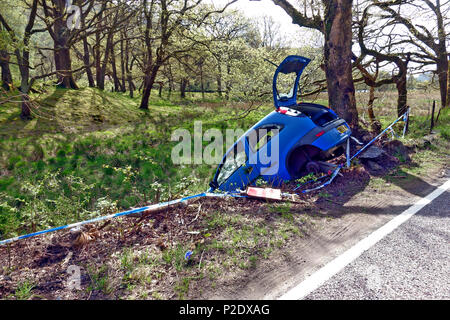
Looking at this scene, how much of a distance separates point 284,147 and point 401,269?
2.98 m

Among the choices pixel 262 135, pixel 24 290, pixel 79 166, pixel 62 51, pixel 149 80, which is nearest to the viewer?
pixel 24 290

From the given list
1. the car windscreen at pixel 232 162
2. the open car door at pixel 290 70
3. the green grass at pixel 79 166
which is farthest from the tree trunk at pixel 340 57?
the green grass at pixel 79 166

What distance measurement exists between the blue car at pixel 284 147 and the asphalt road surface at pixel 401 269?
224 centimetres

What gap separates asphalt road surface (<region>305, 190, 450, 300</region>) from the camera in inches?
91.4

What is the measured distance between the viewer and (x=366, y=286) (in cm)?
241

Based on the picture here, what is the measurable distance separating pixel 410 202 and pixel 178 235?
3.48 metres

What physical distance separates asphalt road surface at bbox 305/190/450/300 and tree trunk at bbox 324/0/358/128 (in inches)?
179

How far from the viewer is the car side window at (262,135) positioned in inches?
218

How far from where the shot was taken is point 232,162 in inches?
234

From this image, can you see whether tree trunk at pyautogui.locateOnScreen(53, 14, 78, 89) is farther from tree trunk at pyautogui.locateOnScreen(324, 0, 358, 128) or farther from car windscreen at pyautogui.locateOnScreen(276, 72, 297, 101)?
tree trunk at pyautogui.locateOnScreen(324, 0, 358, 128)

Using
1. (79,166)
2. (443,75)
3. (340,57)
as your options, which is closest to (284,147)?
(340,57)

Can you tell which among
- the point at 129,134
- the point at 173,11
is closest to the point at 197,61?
the point at 173,11

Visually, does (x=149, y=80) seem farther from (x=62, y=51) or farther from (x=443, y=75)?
(x=443, y=75)
